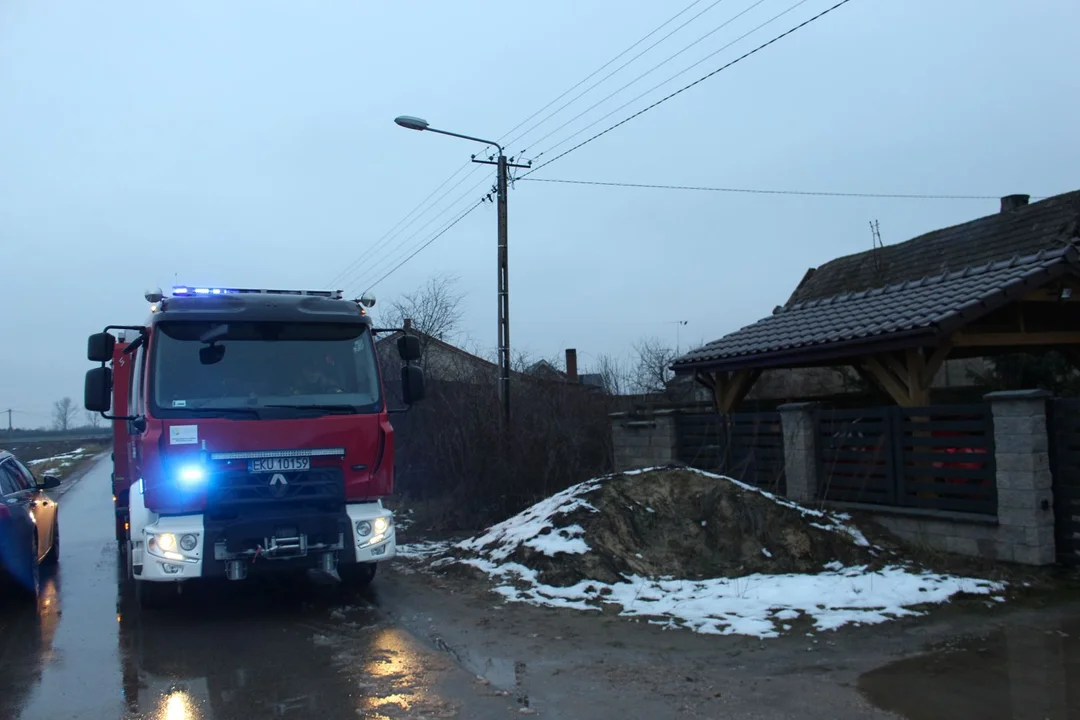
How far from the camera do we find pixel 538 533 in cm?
1000

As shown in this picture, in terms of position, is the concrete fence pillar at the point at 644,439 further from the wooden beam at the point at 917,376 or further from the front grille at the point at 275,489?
the front grille at the point at 275,489

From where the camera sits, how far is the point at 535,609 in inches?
330

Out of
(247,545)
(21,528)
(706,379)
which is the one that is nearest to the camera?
(247,545)

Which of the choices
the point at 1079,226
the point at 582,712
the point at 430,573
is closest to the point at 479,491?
the point at 430,573

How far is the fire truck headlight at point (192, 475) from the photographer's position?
7.90m

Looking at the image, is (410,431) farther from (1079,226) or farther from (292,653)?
(1079,226)

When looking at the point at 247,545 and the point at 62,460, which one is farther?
the point at 62,460

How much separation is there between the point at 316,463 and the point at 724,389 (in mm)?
8266

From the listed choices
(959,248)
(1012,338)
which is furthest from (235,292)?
(959,248)

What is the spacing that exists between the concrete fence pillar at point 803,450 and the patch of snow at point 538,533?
280 centimetres

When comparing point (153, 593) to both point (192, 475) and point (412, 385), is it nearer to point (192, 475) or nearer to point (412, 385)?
Result: point (192, 475)

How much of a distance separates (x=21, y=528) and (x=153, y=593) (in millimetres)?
1814

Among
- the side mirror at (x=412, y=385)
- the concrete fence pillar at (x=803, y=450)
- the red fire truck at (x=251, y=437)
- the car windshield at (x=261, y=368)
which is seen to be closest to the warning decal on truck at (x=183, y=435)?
the red fire truck at (x=251, y=437)

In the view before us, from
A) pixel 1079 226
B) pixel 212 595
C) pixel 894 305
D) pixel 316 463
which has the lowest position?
pixel 212 595
